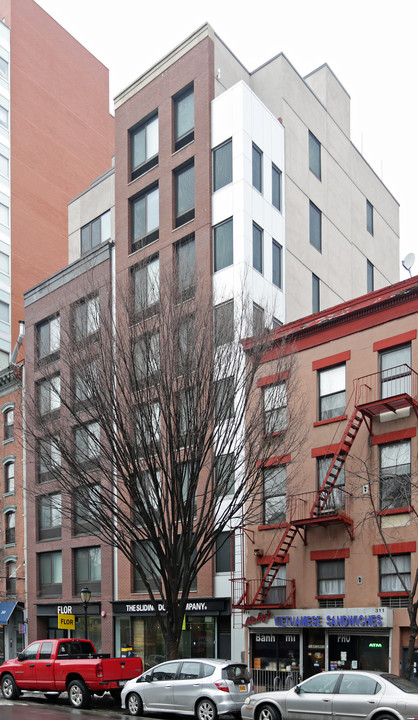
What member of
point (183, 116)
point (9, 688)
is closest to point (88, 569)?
point (9, 688)

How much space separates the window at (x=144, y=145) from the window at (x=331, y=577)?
774 inches

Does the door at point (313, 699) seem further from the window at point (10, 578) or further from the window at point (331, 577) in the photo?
the window at point (10, 578)

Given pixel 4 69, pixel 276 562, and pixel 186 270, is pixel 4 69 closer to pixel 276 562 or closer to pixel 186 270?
pixel 186 270

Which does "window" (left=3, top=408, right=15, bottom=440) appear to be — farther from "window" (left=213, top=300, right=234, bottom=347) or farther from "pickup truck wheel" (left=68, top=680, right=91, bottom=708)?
"window" (left=213, top=300, right=234, bottom=347)

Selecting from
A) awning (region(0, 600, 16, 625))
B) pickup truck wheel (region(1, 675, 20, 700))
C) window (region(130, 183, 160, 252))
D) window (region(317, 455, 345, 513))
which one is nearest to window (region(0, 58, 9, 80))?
window (region(130, 183, 160, 252))

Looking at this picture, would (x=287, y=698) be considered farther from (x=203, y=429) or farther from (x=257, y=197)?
(x=257, y=197)

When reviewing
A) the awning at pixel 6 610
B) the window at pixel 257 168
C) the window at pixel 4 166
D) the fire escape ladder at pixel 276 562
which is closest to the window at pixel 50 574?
the awning at pixel 6 610

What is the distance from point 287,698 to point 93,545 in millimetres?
19761

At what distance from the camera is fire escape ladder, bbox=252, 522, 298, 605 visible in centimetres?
2464

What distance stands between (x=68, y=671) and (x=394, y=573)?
950cm

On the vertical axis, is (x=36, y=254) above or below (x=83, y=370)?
Answer: above

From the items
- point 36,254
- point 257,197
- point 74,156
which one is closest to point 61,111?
point 74,156

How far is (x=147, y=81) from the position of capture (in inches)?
1438

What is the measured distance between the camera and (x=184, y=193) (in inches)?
1339
